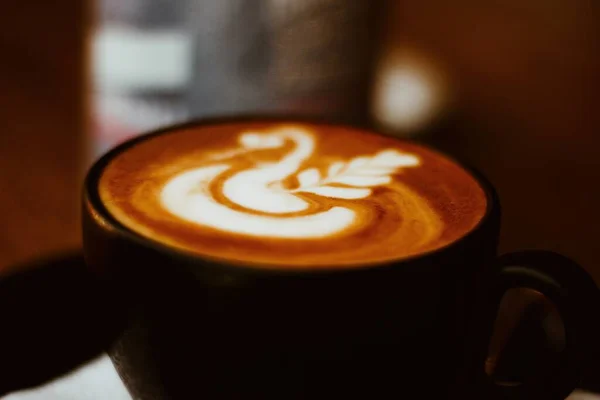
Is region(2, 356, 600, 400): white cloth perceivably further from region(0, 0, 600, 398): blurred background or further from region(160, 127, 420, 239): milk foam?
region(0, 0, 600, 398): blurred background

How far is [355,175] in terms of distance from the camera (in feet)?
1.84

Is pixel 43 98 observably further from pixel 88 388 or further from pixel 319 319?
pixel 319 319

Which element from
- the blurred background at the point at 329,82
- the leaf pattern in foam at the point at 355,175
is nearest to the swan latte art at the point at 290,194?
the leaf pattern in foam at the point at 355,175

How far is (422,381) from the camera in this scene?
0.45 m

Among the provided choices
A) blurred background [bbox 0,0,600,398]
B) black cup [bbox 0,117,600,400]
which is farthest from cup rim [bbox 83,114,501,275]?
blurred background [bbox 0,0,600,398]

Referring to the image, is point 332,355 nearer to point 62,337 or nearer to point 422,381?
A: point 422,381

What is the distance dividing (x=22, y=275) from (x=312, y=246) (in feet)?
0.97

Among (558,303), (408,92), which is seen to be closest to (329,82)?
(408,92)

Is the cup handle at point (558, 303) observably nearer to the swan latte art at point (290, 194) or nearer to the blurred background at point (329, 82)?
the swan latte art at point (290, 194)

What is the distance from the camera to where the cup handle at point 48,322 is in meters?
0.51

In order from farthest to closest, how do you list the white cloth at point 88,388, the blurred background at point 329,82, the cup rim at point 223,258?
1. the blurred background at point 329,82
2. the white cloth at point 88,388
3. the cup rim at point 223,258

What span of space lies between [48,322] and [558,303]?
37 cm

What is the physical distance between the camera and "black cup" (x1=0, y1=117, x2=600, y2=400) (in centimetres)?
39

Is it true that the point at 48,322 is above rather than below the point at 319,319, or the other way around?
below
